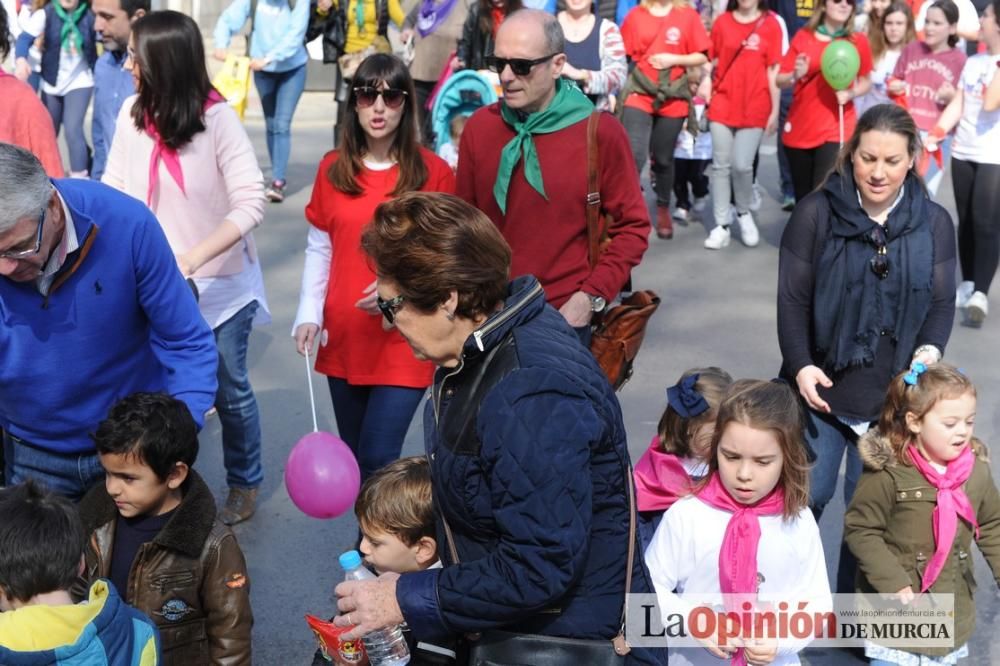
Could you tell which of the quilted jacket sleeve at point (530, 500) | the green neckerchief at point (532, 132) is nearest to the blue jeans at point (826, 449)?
the green neckerchief at point (532, 132)

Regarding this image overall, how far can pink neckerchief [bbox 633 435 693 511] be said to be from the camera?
4160 millimetres

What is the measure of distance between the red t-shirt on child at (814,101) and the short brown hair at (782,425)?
5868mm

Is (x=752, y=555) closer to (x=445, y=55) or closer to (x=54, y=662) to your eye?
(x=54, y=662)

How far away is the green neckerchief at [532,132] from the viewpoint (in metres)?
4.74

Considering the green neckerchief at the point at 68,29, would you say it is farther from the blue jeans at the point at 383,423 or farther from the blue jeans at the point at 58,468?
the blue jeans at the point at 58,468

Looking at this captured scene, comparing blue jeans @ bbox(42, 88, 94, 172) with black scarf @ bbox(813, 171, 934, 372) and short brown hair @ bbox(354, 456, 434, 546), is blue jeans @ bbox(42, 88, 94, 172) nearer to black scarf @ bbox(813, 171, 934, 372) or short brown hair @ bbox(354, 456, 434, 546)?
black scarf @ bbox(813, 171, 934, 372)

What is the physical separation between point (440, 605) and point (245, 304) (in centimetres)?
293

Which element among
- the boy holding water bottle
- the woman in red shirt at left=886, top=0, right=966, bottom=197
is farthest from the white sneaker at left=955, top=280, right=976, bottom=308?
the boy holding water bottle

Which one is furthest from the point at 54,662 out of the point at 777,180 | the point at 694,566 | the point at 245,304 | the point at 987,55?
the point at 777,180

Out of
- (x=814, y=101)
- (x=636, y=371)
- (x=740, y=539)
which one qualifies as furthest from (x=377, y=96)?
(x=814, y=101)

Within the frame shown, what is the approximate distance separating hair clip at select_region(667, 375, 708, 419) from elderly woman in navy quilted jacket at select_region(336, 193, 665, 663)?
146 centimetres

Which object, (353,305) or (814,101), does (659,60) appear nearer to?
(814,101)

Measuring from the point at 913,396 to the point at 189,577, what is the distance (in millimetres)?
2342

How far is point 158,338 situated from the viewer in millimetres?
3807
